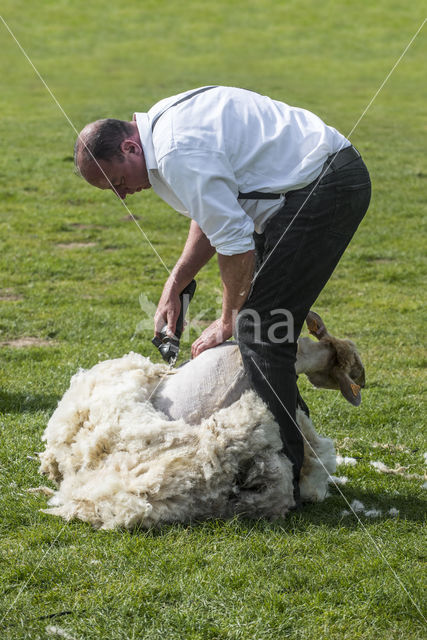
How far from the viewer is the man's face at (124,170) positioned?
3.94m

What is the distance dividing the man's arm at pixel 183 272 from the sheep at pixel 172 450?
0.99ft

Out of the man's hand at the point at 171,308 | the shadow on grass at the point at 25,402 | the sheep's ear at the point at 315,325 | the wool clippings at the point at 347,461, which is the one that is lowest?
the shadow on grass at the point at 25,402

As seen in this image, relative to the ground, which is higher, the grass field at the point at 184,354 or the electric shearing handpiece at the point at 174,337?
the electric shearing handpiece at the point at 174,337

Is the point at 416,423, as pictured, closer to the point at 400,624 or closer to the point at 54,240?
the point at 400,624

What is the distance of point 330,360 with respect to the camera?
4.83 m

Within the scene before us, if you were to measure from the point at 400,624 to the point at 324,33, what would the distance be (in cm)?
3176

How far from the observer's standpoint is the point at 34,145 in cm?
1662

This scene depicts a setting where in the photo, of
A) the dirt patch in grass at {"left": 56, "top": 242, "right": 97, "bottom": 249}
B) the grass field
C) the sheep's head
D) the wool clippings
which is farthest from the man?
the dirt patch in grass at {"left": 56, "top": 242, "right": 97, "bottom": 249}

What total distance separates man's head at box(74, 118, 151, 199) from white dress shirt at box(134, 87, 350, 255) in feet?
0.20

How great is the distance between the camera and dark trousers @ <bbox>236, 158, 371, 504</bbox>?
13.3 ft

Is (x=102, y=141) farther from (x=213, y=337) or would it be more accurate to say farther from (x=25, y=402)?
(x=25, y=402)

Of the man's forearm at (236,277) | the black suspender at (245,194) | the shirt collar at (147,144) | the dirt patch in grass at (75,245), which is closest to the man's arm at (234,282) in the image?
the man's forearm at (236,277)

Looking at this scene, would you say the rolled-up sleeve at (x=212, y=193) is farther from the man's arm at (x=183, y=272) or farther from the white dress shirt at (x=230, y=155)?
the man's arm at (x=183, y=272)

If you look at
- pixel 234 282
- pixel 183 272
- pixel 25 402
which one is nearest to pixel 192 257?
pixel 183 272
